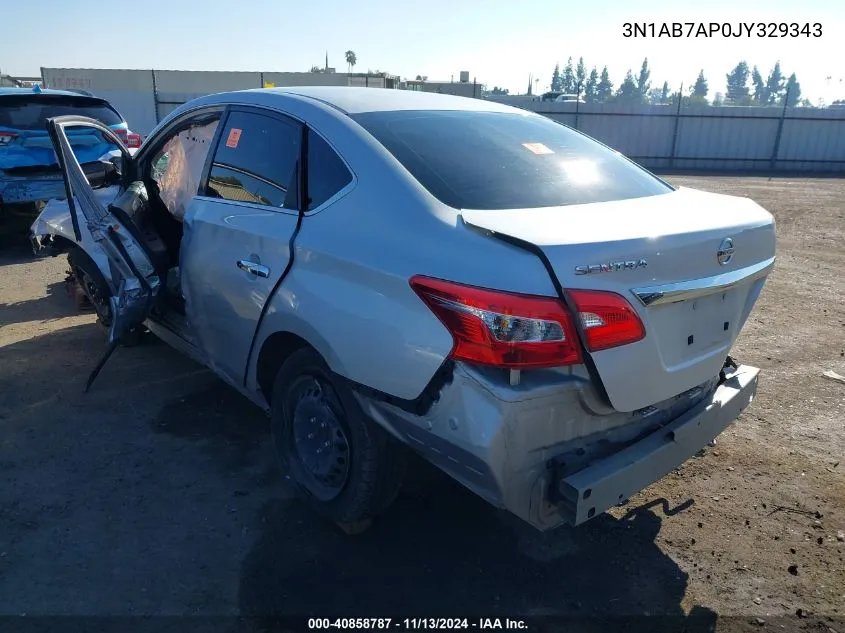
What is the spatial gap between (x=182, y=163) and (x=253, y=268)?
1.47 meters

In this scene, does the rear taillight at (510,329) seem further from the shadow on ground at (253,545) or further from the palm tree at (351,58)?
the palm tree at (351,58)

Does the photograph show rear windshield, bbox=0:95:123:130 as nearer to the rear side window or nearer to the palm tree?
the rear side window

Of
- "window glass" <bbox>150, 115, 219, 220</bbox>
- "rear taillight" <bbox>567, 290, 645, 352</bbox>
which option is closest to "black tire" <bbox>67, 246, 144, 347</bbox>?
"window glass" <bbox>150, 115, 219, 220</bbox>

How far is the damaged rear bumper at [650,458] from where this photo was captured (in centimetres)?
212

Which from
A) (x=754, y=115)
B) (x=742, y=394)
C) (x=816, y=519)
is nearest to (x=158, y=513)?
(x=742, y=394)

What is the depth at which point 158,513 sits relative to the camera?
3.04 m

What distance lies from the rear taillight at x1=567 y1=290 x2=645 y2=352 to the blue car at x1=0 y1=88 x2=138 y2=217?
687 cm

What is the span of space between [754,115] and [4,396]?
2493 centimetres

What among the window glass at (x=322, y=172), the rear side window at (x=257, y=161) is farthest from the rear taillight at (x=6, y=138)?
the window glass at (x=322, y=172)

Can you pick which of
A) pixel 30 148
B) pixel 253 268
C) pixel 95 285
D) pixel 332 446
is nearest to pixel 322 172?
pixel 253 268

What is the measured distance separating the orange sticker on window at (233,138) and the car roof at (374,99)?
6.9 inches

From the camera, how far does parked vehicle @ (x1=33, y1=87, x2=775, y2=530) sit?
2.03 meters

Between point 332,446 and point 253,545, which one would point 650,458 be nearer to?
point 332,446

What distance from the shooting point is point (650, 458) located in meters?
2.33
